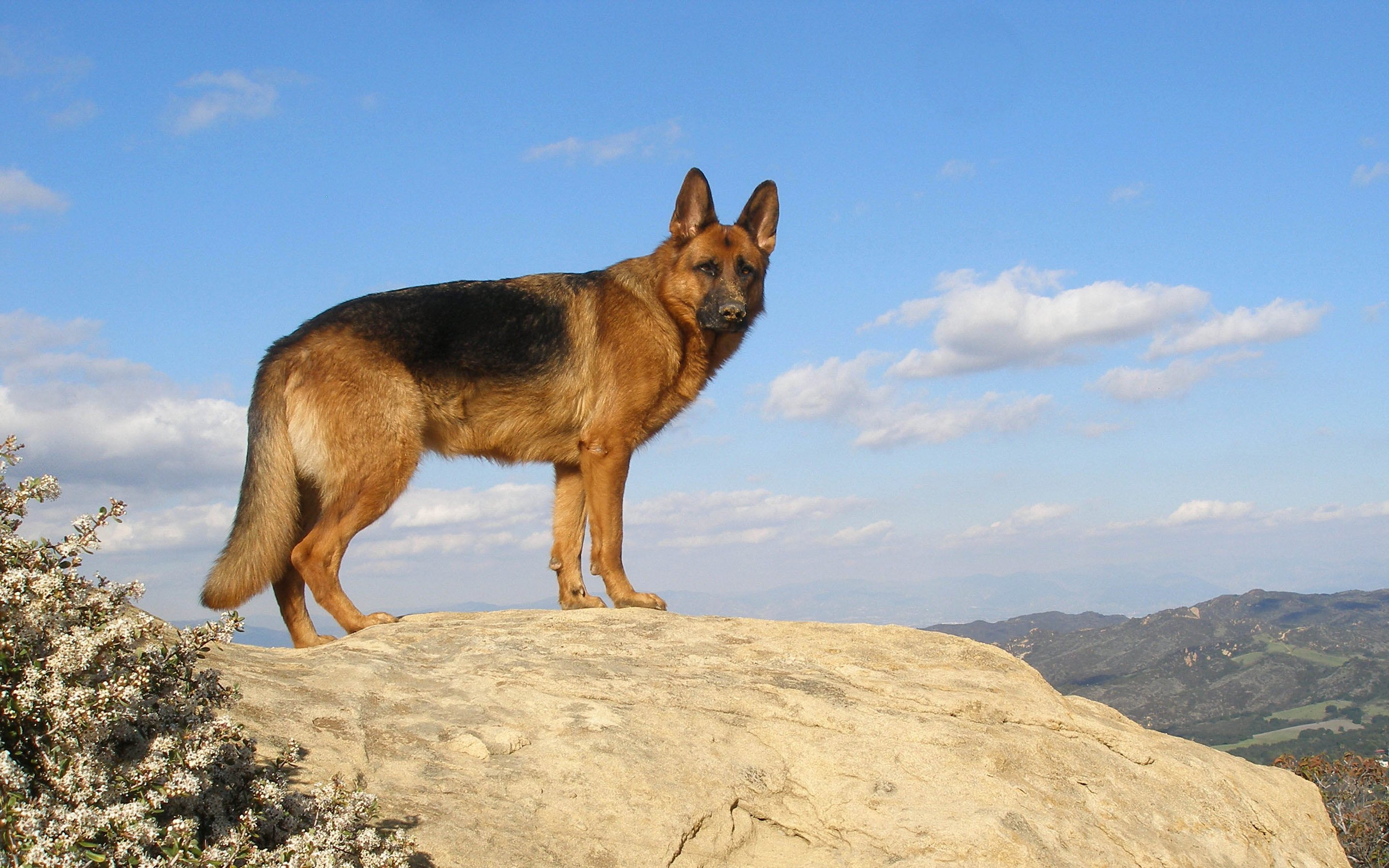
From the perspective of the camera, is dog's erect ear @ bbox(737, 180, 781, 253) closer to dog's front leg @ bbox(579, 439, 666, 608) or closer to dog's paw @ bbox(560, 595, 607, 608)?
dog's front leg @ bbox(579, 439, 666, 608)

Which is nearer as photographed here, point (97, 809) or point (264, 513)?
point (97, 809)

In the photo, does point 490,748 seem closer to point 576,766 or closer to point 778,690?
point 576,766

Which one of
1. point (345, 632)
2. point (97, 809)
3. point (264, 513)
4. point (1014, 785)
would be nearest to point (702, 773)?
point (1014, 785)

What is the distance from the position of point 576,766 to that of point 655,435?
4554 mm

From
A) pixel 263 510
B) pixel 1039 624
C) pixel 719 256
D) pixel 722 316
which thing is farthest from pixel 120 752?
pixel 1039 624

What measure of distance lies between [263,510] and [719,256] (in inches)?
175

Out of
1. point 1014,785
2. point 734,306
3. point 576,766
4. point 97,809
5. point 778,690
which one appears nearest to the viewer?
point 97,809

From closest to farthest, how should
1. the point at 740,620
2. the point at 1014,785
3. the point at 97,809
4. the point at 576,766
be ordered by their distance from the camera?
1. the point at 97,809
2. the point at 576,766
3. the point at 1014,785
4. the point at 740,620

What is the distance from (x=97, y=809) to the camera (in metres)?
2.84

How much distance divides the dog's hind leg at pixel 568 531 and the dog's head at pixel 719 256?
73.1 inches

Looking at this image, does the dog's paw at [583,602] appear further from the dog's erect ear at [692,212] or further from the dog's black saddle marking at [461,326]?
the dog's erect ear at [692,212]

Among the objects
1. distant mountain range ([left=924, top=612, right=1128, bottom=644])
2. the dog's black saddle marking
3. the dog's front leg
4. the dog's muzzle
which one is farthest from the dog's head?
distant mountain range ([left=924, top=612, right=1128, bottom=644])

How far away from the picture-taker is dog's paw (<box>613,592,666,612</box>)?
25.0ft

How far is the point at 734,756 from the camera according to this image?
15.4ft
